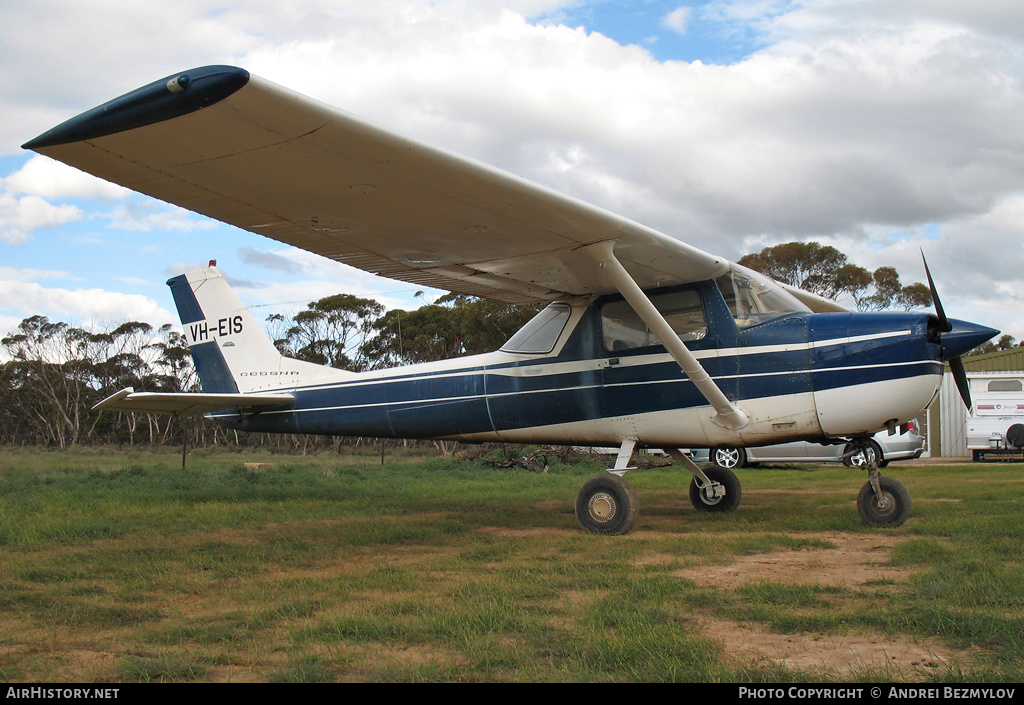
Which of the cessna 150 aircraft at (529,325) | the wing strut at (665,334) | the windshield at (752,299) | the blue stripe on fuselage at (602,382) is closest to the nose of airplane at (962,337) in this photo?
the cessna 150 aircraft at (529,325)

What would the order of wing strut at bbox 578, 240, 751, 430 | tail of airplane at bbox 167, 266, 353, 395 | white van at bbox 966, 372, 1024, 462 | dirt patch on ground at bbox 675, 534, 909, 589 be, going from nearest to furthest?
dirt patch on ground at bbox 675, 534, 909, 589 → wing strut at bbox 578, 240, 751, 430 → tail of airplane at bbox 167, 266, 353, 395 → white van at bbox 966, 372, 1024, 462

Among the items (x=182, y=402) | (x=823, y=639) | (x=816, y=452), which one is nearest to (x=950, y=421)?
(x=816, y=452)

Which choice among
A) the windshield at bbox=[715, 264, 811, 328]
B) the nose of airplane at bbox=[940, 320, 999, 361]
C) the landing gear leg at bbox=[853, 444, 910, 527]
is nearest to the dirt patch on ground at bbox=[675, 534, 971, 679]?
the landing gear leg at bbox=[853, 444, 910, 527]

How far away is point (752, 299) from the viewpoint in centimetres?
707

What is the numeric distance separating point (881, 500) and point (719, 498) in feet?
6.33

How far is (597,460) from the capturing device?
18.0 metres

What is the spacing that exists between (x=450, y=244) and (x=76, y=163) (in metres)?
2.91

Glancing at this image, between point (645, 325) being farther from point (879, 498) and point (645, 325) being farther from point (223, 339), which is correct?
point (223, 339)

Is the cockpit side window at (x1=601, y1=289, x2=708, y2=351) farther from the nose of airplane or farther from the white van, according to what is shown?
the white van

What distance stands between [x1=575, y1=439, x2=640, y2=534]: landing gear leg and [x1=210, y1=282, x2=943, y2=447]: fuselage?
740mm

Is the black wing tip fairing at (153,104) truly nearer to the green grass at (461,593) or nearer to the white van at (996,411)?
the green grass at (461,593)

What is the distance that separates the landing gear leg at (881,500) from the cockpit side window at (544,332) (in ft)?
10.2

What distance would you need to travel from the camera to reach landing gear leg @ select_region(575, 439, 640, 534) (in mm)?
6441

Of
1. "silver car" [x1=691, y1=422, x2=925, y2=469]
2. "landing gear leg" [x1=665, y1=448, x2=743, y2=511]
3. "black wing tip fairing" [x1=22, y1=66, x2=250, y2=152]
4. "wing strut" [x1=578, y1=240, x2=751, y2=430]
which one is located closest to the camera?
"black wing tip fairing" [x1=22, y1=66, x2=250, y2=152]
